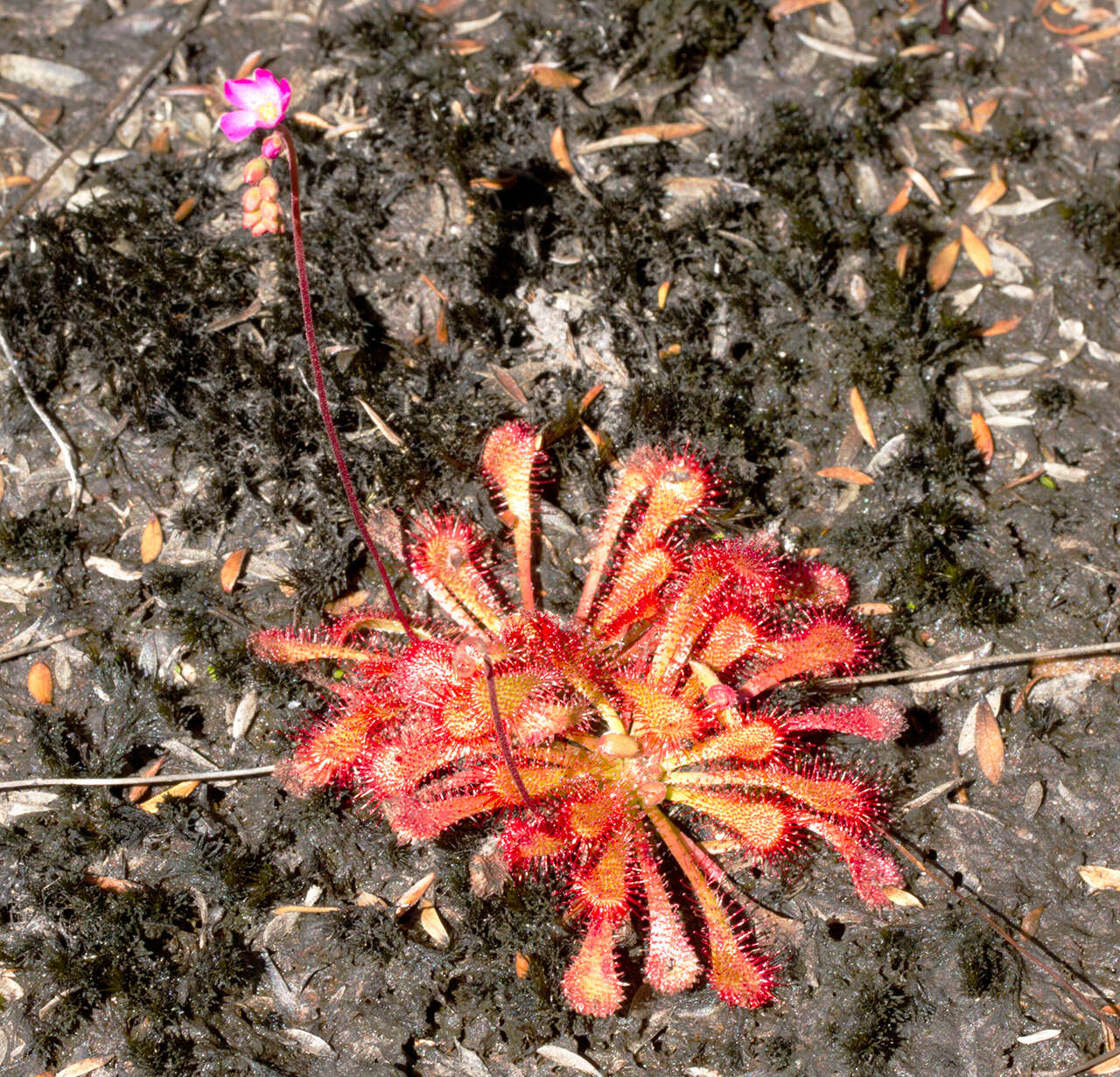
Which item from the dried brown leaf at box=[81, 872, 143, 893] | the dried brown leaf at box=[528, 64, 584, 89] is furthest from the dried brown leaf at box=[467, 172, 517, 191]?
the dried brown leaf at box=[81, 872, 143, 893]

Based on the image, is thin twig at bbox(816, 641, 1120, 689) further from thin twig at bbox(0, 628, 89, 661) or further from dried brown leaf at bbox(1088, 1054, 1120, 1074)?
thin twig at bbox(0, 628, 89, 661)

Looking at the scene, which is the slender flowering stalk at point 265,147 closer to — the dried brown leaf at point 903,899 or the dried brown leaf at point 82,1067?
the dried brown leaf at point 82,1067

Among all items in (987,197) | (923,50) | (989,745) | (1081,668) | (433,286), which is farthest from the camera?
(923,50)

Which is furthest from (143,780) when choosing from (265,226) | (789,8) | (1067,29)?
(1067,29)

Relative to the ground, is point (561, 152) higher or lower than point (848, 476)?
higher

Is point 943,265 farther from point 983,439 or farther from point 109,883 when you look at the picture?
point 109,883

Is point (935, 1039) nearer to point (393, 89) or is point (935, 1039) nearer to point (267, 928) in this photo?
point (267, 928)

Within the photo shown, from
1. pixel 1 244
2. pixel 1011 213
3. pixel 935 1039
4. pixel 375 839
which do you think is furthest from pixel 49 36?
pixel 935 1039
